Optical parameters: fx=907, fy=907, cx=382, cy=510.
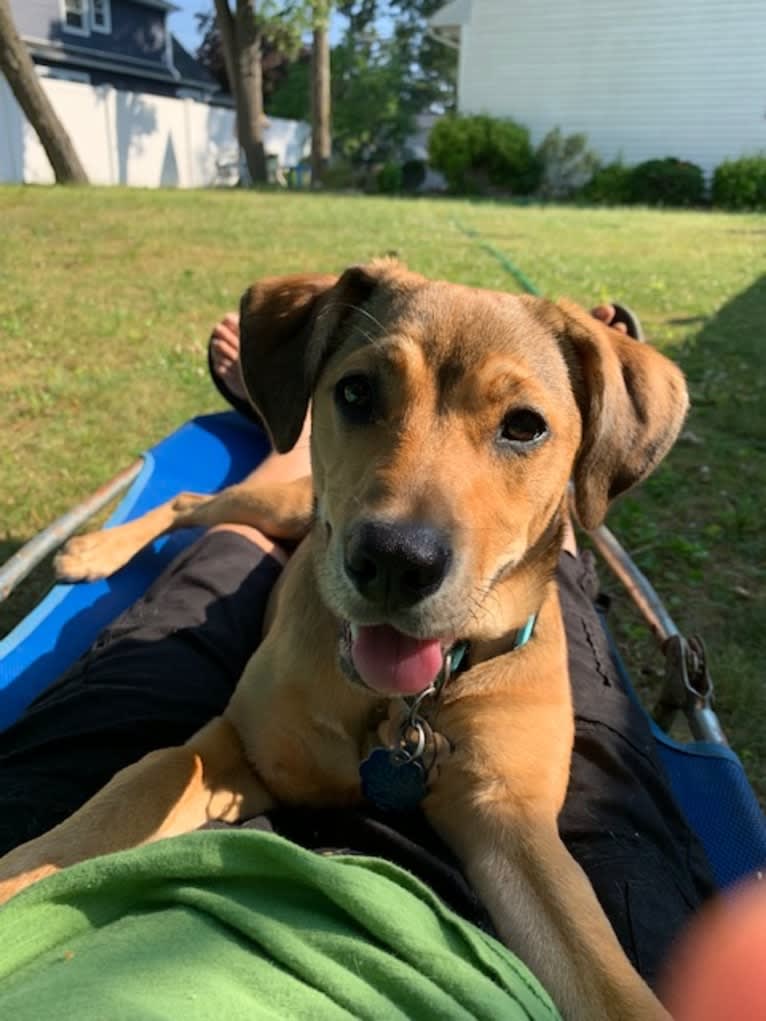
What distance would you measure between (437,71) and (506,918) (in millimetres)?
55531

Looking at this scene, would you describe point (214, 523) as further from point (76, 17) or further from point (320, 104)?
point (76, 17)

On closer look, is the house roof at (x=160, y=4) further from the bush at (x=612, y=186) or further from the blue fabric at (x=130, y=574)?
the blue fabric at (x=130, y=574)

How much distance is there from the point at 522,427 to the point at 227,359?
3040 mm

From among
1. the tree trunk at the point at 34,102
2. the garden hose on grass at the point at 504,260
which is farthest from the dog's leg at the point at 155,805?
the tree trunk at the point at 34,102

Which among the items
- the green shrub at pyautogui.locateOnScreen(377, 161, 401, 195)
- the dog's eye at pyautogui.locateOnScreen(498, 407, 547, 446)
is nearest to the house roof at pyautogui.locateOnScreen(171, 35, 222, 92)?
the green shrub at pyautogui.locateOnScreen(377, 161, 401, 195)

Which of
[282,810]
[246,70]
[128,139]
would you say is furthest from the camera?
[128,139]

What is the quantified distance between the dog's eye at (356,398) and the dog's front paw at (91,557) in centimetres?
184

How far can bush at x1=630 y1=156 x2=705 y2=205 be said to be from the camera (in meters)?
25.6

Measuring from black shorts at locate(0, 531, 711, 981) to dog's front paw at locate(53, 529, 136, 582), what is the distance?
61 centimetres

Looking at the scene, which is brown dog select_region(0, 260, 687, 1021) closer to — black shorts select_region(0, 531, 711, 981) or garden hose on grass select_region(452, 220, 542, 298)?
black shorts select_region(0, 531, 711, 981)

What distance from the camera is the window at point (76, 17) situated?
36062mm

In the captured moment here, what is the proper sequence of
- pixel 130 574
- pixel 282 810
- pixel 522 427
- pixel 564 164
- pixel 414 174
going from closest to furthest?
pixel 522 427 < pixel 282 810 < pixel 130 574 < pixel 564 164 < pixel 414 174

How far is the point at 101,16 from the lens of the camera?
123ft

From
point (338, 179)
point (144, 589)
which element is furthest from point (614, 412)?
point (338, 179)
